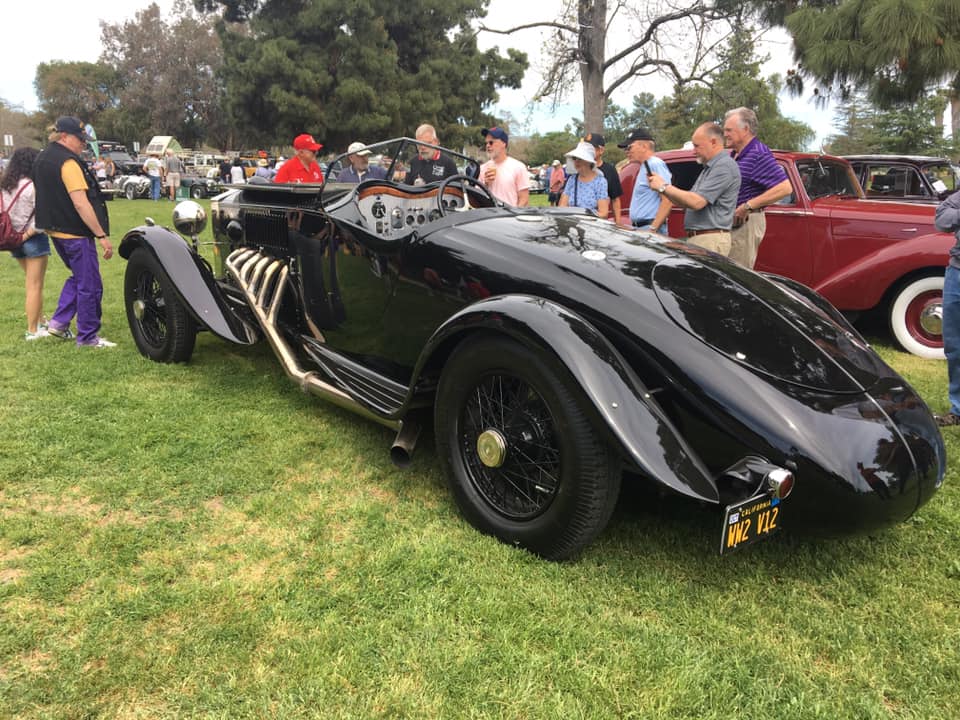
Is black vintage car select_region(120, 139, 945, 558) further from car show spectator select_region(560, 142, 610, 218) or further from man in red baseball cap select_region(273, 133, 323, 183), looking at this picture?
man in red baseball cap select_region(273, 133, 323, 183)

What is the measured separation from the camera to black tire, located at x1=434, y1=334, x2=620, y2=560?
2.28m

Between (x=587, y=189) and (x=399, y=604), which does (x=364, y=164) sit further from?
(x=399, y=604)

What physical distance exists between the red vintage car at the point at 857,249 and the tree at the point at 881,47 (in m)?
5.21

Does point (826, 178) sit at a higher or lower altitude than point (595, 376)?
higher

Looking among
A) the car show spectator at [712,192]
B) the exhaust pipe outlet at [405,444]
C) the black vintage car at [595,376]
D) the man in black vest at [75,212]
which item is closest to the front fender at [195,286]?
the black vintage car at [595,376]

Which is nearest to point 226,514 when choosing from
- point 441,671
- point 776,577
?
point 441,671

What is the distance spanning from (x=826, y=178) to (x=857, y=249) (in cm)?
100

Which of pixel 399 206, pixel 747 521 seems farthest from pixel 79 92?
pixel 747 521

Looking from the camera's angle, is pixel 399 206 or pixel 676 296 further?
pixel 399 206

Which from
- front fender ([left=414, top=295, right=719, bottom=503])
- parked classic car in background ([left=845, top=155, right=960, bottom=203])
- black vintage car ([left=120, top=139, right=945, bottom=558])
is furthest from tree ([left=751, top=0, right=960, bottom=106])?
front fender ([left=414, top=295, right=719, bottom=503])

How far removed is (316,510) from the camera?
2.92 meters

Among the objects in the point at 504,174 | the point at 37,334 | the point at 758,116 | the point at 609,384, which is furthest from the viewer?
the point at 758,116

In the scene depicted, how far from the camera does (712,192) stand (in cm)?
451

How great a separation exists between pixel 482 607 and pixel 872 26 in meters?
12.1
